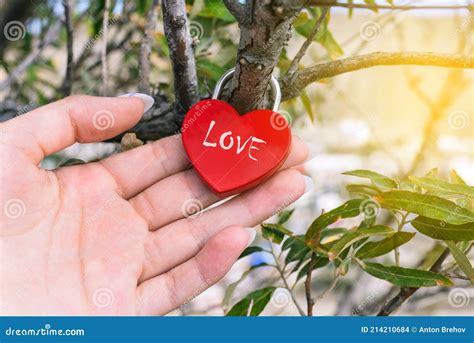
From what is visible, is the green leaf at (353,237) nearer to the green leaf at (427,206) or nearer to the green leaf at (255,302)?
the green leaf at (427,206)

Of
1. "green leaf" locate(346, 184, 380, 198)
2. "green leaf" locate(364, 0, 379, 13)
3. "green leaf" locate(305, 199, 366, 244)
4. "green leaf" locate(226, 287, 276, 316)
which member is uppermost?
"green leaf" locate(364, 0, 379, 13)

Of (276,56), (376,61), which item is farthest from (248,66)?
(376,61)

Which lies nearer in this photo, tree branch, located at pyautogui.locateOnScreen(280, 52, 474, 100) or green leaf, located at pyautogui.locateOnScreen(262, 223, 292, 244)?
tree branch, located at pyautogui.locateOnScreen(280, 52, 474, 100)

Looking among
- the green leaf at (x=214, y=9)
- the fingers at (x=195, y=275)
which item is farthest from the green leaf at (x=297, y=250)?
the green leaf at (x=214, y=9)

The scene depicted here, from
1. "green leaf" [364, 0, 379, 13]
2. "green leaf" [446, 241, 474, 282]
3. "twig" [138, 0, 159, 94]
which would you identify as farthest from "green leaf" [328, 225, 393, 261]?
"twig" [138, 0, 159, 94]

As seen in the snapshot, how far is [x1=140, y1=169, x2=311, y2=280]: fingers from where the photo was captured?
1.09 m

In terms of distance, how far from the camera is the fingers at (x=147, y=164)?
114 centimetres

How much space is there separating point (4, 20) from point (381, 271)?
51.1 inches

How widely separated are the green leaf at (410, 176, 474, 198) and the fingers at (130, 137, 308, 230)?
258 millimetres

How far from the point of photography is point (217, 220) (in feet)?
3.63

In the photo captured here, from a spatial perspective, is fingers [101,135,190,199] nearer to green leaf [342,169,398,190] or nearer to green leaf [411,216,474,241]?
green leaf [342,169,398,190]

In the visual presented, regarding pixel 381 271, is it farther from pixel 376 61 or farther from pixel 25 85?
pixel 25 85

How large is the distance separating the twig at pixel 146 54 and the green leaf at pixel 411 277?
0.58m

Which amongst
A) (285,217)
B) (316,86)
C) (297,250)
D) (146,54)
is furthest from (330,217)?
(316,86)
